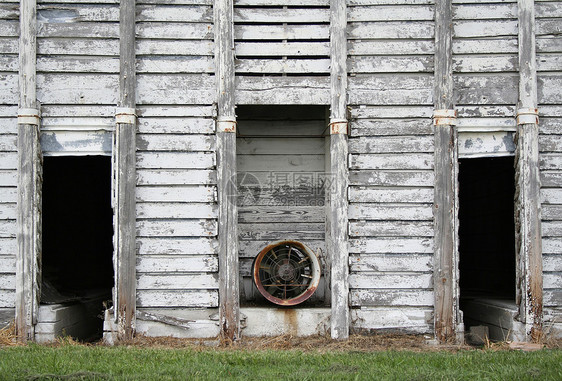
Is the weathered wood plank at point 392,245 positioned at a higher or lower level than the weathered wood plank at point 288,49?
lower

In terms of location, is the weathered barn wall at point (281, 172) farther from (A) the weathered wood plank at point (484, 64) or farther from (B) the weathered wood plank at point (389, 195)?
(A) the weathered wood plank at point (484, 64)

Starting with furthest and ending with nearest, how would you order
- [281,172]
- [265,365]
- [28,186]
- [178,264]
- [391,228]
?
[281,172] → [391,228] → [178,264] → [28,186] → [265,365]

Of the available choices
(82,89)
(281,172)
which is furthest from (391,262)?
(82,89)

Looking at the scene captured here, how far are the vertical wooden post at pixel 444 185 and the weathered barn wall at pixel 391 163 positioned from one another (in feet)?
0.34

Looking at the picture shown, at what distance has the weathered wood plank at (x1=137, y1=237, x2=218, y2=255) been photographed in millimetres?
7578

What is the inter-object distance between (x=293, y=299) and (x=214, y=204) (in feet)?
5.32

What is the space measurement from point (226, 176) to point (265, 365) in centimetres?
265

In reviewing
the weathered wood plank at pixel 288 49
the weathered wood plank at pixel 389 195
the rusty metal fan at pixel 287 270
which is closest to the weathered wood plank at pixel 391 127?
the weathered wood plank at pixel 389 195

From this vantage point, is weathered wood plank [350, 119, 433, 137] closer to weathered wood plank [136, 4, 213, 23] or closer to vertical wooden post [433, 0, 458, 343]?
vertical wooden post [433, 0, 458, 343]

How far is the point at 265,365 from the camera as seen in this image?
5859mm

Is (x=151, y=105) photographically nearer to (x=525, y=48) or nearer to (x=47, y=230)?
(x=47, y=230)

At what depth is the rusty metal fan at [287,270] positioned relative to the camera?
8.00 metres

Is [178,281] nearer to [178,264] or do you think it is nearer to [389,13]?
[178,264]

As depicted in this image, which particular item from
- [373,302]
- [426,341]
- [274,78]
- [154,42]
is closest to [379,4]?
[274,78]
